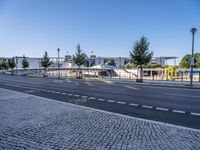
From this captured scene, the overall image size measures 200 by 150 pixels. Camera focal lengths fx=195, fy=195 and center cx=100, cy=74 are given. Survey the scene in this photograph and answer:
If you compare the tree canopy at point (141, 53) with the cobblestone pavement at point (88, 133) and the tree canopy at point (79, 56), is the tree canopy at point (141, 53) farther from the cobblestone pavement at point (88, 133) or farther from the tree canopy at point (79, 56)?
the cobblestone pavement at point (88, 133)

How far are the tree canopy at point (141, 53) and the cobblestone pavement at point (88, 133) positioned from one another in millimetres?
18769

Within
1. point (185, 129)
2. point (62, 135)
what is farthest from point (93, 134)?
point (185, 129)

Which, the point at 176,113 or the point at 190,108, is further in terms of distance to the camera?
the point at 190,108

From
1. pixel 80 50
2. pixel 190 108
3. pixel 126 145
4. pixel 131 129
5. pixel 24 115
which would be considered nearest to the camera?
pixel 126 145

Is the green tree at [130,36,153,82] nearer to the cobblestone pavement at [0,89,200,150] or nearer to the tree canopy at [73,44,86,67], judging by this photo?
the tree canopy at [73,44,86,67]

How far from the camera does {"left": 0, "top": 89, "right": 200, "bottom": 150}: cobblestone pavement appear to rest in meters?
4.93

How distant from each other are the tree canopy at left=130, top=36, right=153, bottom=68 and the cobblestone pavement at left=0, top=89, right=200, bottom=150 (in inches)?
739

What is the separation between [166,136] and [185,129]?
3.74ft

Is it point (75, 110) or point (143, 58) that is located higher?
point (143, 58)

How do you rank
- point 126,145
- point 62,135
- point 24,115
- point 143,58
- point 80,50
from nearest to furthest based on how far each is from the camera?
point 126,145 < point 62,135 < point 24,115 < point 143,58 < point 80,50

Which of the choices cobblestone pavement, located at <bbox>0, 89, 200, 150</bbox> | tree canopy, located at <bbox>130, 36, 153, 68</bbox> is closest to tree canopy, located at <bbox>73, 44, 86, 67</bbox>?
tree canopy, located at <bbox>130, 36, 153, 68</bbox>

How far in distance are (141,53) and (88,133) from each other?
69.7 feet

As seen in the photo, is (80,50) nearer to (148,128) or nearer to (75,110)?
(75,110)

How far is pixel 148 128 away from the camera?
645cm
